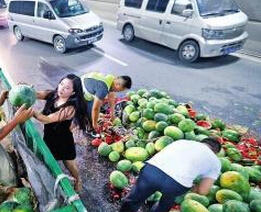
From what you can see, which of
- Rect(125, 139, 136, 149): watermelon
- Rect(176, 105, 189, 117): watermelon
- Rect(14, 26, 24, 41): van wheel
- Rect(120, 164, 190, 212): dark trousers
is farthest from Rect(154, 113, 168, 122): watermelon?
Rect(14, 26, 24, 41): van wheel

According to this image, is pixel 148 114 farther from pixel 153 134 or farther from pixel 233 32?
pixel 233 32

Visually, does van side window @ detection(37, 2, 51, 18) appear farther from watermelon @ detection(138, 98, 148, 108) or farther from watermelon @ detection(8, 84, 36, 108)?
watermelon @ detection(8, 84, 36, 108)

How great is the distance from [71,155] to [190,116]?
2.74 meters

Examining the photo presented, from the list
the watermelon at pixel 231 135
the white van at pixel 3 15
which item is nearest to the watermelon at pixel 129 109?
the watermelon at pixel 231 135

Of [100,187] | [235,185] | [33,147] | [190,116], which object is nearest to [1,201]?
[33,147]

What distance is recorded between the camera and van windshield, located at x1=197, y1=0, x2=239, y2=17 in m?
10.7

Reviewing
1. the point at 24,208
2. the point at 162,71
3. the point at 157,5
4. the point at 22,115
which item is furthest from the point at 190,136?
A: the point at 157,5

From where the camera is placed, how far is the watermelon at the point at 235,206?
3.90m

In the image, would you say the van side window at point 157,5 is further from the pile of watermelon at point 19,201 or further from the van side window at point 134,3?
the pile of watermelon at point 19,201

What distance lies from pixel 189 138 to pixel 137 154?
2.85 feet

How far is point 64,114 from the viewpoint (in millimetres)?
4145

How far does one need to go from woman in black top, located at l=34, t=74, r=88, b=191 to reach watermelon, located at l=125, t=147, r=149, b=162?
1117mm

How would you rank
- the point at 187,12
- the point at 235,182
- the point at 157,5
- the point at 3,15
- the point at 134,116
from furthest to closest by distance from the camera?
the point at 3,15
the point at 157,5
the point at 187,12
the point at 134,116
the point at 235,182

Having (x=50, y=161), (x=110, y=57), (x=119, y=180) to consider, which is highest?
(x=50, y=161)
